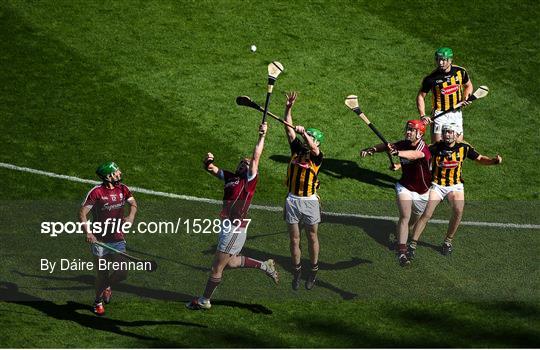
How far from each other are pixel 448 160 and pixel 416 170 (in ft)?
1.85

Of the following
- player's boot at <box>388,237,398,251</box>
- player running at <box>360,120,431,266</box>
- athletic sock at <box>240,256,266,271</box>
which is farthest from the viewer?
player's boot at <box>388,237,398,251</box>

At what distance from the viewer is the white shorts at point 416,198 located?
68.4 feet

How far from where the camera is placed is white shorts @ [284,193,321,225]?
64.4 ft

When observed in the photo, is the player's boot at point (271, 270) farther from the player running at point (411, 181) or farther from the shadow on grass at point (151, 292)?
the player running at point (411, 181)

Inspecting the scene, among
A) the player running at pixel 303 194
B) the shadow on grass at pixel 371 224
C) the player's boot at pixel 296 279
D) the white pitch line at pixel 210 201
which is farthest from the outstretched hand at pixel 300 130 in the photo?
the white pitch line at pixel 210 201

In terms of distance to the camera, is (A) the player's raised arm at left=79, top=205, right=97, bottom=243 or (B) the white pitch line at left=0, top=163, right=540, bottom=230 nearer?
(A) the player's raised arm at left=79, top=205, right=97, bottom=243

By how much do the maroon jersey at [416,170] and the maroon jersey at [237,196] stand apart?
2.93m

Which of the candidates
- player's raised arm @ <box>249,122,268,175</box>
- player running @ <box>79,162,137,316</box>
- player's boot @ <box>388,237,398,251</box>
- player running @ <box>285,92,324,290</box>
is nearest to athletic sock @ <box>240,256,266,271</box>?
player running @ <box>285,92,324,290</box>

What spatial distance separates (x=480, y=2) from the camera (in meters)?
29.2

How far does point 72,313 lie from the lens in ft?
62.3

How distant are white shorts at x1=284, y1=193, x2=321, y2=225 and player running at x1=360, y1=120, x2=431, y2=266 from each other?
155 centimetres

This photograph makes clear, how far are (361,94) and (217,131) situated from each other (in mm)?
3242

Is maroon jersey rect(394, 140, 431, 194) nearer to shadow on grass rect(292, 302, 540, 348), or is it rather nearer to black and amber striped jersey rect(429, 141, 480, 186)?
black and amber striped jersey rect(429, 141, 480, 186)

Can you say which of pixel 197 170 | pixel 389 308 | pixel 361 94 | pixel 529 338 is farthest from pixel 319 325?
pixel 361 94
